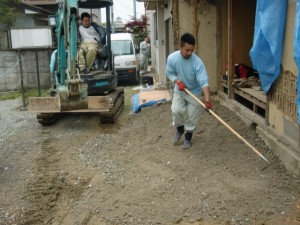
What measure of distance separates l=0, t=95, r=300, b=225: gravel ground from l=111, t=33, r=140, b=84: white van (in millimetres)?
8384

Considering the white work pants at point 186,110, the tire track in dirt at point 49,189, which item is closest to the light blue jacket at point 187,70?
the white work pants at point 186,110

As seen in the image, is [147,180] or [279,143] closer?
[147,180]

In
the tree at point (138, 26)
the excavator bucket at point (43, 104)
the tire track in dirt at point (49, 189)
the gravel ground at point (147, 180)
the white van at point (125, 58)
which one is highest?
the tree at point (138, 26)

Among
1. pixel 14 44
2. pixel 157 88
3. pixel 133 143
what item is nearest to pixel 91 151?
pixel 133 143

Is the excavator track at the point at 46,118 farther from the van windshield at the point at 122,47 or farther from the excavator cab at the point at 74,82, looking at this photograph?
the van windshield at the point at 122,47

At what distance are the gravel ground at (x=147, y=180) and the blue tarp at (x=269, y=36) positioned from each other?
3.85 ft

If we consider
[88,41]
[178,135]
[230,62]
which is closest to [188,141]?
[178,135]

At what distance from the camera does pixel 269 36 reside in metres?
4.94

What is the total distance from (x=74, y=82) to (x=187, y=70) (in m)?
2.16

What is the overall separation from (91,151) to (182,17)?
4.11 metres

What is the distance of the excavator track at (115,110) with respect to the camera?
28.2ft

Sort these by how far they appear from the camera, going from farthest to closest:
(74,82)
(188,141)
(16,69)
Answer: (16,69) < (74,82) < (188,141)

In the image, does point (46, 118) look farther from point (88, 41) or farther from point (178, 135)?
point (178, 135)

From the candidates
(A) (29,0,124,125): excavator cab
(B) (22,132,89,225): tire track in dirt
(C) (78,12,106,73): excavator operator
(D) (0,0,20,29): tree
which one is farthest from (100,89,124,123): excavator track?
(D) (0,0,20,29): tree
